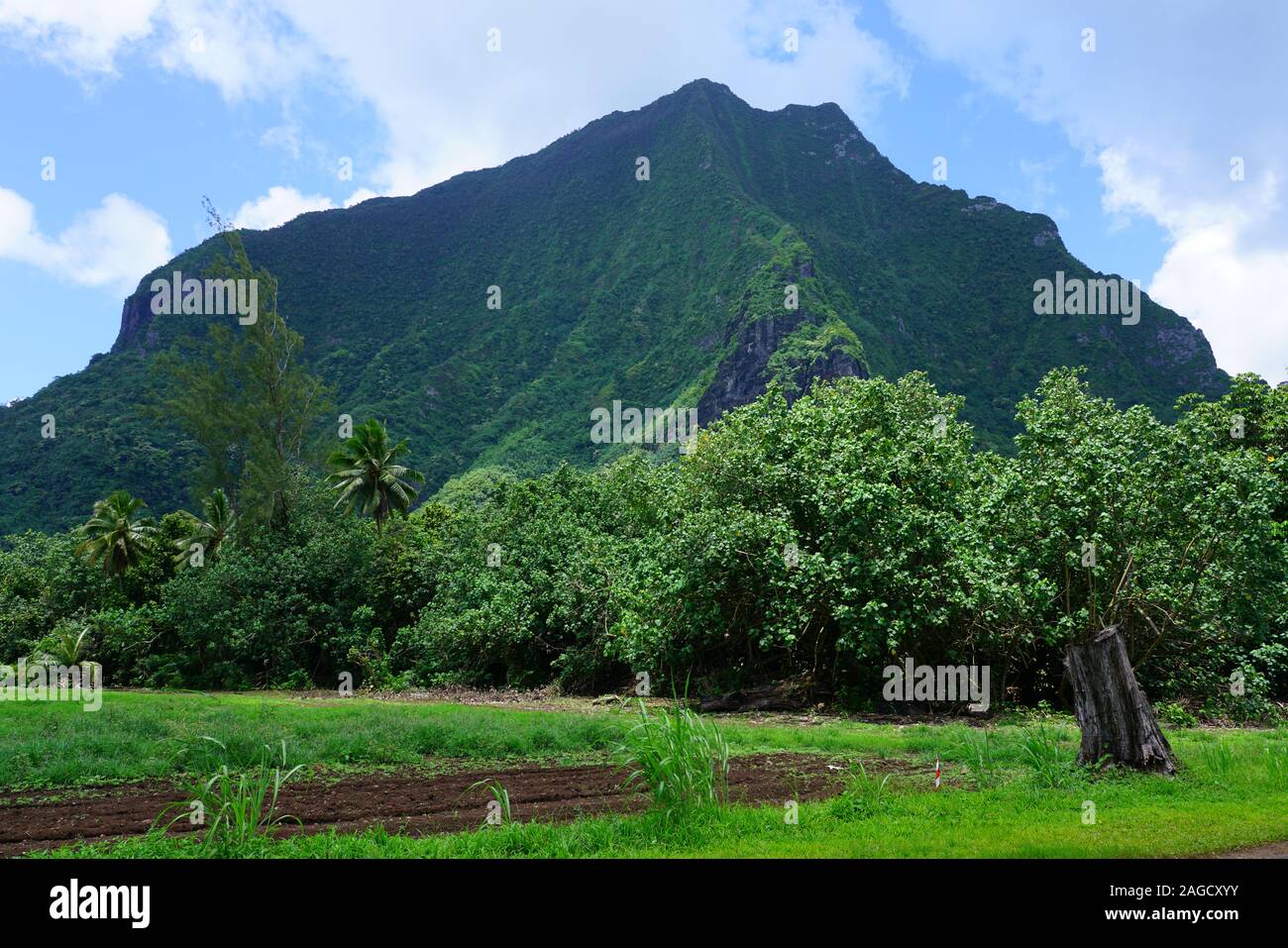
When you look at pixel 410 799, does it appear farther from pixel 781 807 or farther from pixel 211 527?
Answer: pixel 211 527

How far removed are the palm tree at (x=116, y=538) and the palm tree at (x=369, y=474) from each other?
1088 cm

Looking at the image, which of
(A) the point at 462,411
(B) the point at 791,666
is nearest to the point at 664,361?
(A) the point at 462,411

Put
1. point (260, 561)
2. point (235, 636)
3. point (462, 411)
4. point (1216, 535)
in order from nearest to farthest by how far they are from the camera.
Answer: point (1216, 535)
point (235, 636)
point (260, 561)
point (462, 411)

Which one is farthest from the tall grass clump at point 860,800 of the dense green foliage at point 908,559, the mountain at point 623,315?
the mountain at point 623,315

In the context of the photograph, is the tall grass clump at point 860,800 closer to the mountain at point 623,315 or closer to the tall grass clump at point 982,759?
the tall grass clump at point 982,759

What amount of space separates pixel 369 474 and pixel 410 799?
36789 millimetres

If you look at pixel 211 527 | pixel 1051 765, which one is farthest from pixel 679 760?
pixel 211 527

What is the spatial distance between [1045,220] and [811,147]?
2843 inches

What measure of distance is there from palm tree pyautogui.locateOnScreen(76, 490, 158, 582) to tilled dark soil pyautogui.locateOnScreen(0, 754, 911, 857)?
127 ft

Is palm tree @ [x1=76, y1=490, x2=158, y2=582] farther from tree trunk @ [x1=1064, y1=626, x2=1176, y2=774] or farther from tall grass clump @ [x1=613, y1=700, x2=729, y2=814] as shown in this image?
tree trunk @ [x1=1064, y1=626, x2=1176, y2=774]

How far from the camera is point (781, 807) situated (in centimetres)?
813

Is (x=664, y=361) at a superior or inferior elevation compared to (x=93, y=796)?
superior
